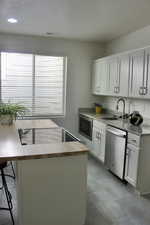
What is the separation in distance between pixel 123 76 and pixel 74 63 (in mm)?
1584

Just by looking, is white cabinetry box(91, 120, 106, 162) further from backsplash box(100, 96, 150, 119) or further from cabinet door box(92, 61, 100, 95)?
cabinet door box(92, 61, 100, 95)

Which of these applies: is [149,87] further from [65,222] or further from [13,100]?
[13,100]

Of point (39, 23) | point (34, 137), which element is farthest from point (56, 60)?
point (34, 137)

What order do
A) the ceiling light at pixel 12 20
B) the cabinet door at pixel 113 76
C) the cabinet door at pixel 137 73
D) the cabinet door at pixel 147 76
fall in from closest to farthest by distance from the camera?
1. the cabinet door at pixel 147 76
2. the cabinet door at pixel 137 73
3. the ceiling light at pixel 12 20
4. the cabinet door at pixel 113 76

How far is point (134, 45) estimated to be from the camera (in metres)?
3.91

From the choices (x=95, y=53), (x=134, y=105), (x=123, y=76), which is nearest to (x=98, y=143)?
(x=134, y=105)

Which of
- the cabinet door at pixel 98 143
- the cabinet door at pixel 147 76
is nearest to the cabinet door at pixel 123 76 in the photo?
the cabinet door at pixel 147 76

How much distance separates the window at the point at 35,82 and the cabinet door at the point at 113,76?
1279 mm

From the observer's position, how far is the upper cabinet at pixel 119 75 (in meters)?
3.61

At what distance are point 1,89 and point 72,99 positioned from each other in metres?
1.67

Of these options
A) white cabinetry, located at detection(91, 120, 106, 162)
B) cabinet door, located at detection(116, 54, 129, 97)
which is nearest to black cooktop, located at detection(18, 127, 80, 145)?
white cabinetry, located at detection(91, 120, 106, 162)

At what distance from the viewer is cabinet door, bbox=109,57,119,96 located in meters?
3.93

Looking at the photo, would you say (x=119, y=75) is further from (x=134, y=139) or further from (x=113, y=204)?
(x=113, y=204)

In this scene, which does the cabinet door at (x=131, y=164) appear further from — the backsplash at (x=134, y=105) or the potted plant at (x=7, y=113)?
the potted plant at (x=7, y=113)
